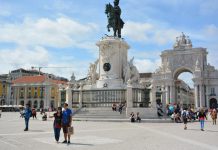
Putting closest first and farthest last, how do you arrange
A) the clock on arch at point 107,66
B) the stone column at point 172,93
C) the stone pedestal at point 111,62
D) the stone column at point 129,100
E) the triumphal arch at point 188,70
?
the stone column at point 129,100 → the stone pedestal at point 111,62 → the clock on arch at point 107,66 → the triumphal arch at point 188,70 → the stone column at point 172,93

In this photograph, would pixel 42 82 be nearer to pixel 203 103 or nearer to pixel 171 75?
pixel 171 75

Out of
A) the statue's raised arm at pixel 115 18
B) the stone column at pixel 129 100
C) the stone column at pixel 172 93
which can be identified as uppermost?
the statue's raised arm at pixel 115 18

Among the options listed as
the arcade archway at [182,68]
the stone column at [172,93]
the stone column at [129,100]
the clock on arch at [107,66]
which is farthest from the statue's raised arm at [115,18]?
the stone column at [172,93]

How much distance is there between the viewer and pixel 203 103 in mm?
80250

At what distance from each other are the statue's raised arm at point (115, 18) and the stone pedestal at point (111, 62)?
5.11ft

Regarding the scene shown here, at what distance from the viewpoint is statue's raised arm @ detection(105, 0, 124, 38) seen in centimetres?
2891

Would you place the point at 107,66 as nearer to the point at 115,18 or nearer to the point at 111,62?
the point at 111,62

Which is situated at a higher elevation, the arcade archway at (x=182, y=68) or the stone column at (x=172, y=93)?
the arcade archway at (x=182, y=68)

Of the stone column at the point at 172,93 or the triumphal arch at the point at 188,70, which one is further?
the stone column at the point at 172,93

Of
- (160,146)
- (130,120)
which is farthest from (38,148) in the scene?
(130,120)

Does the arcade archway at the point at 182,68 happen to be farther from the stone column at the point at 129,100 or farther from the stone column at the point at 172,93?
the stone column at the point at 129,100

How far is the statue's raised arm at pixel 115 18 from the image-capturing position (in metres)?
28.9

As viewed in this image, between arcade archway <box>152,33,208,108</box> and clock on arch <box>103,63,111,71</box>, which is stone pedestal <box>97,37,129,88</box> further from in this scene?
arcade archway <box>152,33,208,108</box>

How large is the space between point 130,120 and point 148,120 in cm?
136
